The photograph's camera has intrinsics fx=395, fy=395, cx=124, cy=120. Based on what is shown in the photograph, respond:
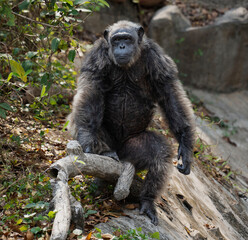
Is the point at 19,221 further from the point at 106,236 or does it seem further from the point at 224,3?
the point at 224,3

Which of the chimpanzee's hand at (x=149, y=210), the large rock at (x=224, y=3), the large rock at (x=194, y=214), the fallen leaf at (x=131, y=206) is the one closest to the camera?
the large rock at (x=194, y=214)

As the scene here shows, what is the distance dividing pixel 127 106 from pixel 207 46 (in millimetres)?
9609

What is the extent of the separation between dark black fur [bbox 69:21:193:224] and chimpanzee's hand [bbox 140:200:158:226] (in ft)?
1.88

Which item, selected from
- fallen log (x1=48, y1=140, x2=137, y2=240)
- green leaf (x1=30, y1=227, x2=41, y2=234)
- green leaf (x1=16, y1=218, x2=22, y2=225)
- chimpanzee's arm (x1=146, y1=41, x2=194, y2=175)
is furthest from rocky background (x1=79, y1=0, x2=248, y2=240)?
green leaf (x1=30, y1=227, x2=41, y2=234)

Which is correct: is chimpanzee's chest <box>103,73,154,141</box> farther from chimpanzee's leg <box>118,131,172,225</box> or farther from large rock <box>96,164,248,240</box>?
large rock <box>96,164,248,240</box>

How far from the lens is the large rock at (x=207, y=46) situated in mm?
14914

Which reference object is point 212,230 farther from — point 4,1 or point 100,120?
point 4,1

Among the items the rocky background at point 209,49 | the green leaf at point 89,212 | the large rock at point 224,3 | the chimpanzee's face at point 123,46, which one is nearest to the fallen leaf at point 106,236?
the green leaf at point 89,212

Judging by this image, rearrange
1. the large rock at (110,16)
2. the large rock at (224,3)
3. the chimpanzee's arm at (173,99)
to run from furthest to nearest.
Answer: the large rock at (224,3) → the large rock at (110,16) → the chimpanzee's arm at (173,99)

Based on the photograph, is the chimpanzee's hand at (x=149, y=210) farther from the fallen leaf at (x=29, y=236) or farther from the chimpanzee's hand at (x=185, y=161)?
the fallen leaf at (x=29, y=236)

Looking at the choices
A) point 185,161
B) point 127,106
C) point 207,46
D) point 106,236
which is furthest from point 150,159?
point 207,46

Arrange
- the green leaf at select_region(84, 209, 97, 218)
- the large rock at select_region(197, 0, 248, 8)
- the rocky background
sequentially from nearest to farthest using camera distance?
the green leaf at select_region(84, 209, 97, 218), the rocky background, the large rock at select_region(197, 0, 248, 8)

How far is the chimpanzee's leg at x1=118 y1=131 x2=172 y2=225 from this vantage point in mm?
5957

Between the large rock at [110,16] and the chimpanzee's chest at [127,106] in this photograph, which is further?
the large rock at [110,16]
